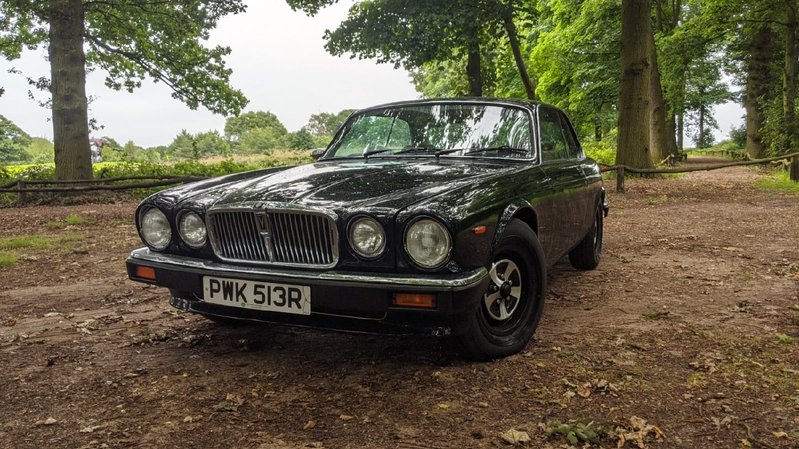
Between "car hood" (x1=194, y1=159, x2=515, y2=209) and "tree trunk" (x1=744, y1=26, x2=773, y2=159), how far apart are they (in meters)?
22.0

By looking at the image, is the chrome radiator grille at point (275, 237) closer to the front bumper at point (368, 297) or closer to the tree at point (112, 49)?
the front bumper at point (368, 297)

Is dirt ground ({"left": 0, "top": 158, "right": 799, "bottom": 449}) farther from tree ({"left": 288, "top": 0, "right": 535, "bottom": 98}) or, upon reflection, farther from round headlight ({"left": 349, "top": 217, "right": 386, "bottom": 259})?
tree ({"left": 288, "top": 0, "right": 535, "bottom": 98})

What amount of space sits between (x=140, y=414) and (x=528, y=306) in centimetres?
203

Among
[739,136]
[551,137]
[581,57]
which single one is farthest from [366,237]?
[739,136]

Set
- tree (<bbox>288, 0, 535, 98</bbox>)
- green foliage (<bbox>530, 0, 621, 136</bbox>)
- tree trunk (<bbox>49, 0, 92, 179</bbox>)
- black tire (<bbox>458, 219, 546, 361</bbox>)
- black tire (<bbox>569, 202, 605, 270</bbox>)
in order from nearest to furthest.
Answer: black tire (<bbox>458, 219, 546, 361</bbox>) < black tire (<bbox>569, 202, 605, 270</bbox>) < tree trunk (<bbox>49, 0, 92, 179</bbox>) < tree (<bbox>288, 0, 535, 98</bbox>) < green foliage (<bbox>530, 0, 621, 136</bbox>)

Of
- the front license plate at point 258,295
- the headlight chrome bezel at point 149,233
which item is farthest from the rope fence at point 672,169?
the front license plate at point 258,295

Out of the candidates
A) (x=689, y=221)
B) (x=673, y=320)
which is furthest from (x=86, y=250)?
(x=689, y=221)

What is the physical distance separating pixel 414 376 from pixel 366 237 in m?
0.76

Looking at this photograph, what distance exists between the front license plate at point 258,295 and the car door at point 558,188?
1611mm

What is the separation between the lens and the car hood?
281 cm

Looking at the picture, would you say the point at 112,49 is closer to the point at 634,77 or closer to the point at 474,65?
the point at 474,65

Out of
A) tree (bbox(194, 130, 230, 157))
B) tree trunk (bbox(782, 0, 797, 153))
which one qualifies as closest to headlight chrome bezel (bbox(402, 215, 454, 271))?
tree trunk (bbox(782, 0, 797, 153))

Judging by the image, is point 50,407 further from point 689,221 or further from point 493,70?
point 493,70

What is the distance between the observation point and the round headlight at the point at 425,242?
2609mm
